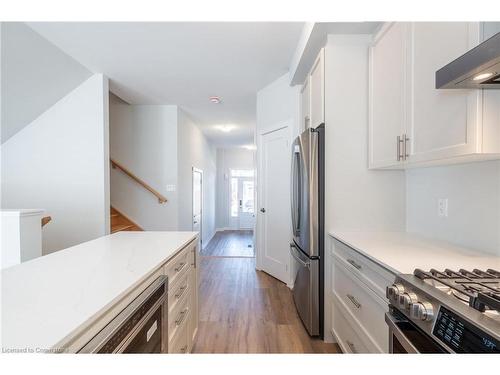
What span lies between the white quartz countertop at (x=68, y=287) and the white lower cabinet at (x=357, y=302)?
41.8 inches

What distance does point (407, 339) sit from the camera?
0.84 metres

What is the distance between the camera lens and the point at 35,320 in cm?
60

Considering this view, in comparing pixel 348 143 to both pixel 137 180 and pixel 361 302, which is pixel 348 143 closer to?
pixel 361 302

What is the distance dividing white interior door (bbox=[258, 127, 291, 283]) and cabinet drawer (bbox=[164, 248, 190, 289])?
68.9 inches

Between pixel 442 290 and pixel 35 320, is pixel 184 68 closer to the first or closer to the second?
pixel 35 320

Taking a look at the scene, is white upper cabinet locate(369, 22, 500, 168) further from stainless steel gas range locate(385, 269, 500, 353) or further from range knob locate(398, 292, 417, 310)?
range knob locate(398, 292, 417, 310)

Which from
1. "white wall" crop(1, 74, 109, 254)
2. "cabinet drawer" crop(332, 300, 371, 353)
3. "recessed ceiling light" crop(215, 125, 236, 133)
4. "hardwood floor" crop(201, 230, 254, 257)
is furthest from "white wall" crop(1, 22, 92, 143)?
"hardwood floor" crop(201, 230, 254, 257)

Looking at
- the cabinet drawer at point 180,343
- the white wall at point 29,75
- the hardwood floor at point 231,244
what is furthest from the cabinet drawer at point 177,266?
the hardwood floor at point 231,244

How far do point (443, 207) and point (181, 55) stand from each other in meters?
2.68

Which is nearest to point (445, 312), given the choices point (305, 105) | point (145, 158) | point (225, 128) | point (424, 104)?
point (424, 104)

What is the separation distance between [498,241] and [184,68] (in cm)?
308

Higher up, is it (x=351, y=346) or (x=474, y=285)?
(x=474, y=285)

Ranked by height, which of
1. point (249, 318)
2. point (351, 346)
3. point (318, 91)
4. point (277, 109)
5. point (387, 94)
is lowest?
point (249, 318)
